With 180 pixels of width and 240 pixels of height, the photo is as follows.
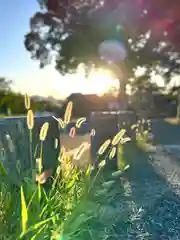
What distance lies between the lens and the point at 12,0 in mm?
9602

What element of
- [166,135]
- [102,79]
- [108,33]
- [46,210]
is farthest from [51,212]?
[102,79]

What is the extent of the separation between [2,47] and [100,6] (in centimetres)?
1177

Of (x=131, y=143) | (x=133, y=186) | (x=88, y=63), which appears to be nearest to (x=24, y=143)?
(x=133, y=186)

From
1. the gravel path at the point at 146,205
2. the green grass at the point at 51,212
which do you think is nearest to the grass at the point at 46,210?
the green grass at the point at 51,212

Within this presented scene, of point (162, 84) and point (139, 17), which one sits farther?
point (162, 84)

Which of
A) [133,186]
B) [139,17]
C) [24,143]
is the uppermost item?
[139,17]

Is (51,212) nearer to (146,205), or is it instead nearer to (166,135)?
(146,205)

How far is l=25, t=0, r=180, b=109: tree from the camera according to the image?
19156 mm

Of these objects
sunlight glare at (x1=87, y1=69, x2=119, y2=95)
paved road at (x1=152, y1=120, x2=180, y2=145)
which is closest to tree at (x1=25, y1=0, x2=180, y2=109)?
sunlight glare at (x1=87, y1=69, x2=119, y2=95)

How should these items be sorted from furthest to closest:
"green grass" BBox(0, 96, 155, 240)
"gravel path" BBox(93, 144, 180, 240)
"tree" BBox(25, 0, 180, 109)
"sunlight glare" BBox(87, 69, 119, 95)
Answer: "sunlight glare" BBox(87, 69, 119, 95) → "tree" BBox(25, 0, 180, 109) → "gravel path" BBox(93, 144, 180, 240) → "green grass" BBox(0, 96, 155, 240)

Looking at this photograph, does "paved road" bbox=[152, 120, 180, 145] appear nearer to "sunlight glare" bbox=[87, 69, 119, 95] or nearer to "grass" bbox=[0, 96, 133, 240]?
"grass" bbox=[0, 96, 133, 240]

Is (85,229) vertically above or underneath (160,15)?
underneath

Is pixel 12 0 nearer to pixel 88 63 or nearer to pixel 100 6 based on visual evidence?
pixel 100 6

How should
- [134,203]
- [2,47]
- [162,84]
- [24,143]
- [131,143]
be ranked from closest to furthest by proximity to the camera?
[24,143] < [134,203] < [131,143] < [2,47] < [162,84]
